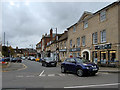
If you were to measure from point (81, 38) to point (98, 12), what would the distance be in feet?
21.4

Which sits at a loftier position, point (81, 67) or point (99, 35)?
point (99, 35)

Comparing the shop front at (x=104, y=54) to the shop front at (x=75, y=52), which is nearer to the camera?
the shop front at (x=104, y=54)

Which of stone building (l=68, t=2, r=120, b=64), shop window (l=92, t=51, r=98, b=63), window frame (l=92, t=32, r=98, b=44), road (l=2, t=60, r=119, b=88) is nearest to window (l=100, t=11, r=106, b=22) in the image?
stone building (l=68, t=2, r=120, b=64)

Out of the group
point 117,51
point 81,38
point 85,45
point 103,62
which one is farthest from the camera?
point 81,38

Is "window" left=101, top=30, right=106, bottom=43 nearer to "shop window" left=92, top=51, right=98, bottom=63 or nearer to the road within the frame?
"shop window" left=92, top=51, right=98, bottom=63

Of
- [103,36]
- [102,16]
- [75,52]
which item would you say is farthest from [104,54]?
[75,52]

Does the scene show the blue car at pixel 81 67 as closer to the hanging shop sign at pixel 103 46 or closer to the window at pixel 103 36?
the hanging shop sign at pixel 103 46

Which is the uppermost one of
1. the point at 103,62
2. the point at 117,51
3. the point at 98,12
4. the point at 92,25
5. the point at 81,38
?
the point at 98,12

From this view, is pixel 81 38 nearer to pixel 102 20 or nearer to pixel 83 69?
pixel 102 20

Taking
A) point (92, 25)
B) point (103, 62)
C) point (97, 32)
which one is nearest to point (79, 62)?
point (103, 62)

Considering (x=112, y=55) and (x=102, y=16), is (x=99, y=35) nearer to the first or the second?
(x=102, y=16)

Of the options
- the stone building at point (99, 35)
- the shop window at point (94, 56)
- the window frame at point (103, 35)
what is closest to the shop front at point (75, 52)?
the stone building at point (99, 35)

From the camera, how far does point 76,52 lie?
2858 centimetres

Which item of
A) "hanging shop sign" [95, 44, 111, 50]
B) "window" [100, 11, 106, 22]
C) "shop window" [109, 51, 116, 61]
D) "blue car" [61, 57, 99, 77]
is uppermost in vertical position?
"window" [100, 11, 106, 22]
